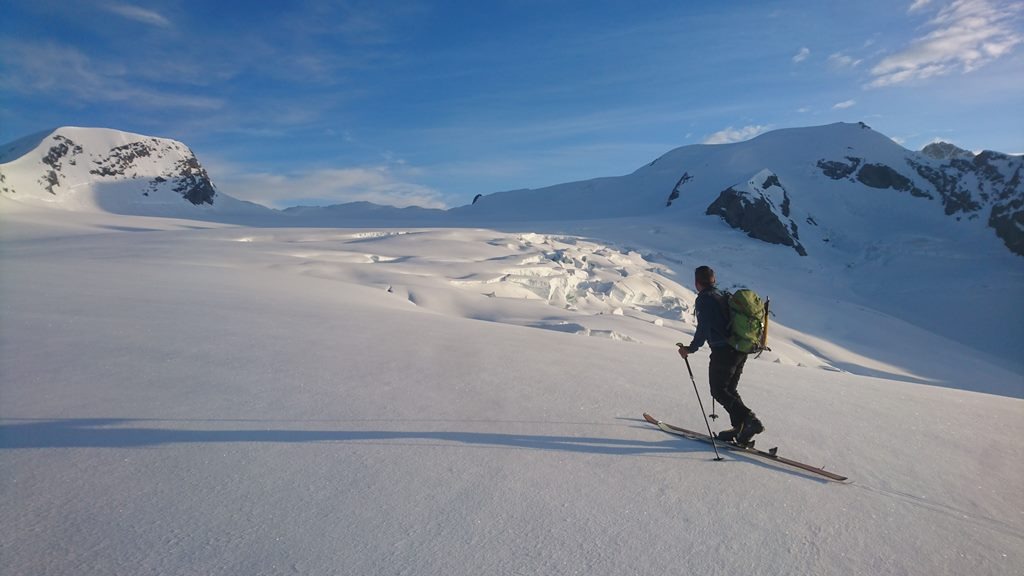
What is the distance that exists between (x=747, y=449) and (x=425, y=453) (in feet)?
8.35

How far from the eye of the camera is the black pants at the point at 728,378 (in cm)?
488

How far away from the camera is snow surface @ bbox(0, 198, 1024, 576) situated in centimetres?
317

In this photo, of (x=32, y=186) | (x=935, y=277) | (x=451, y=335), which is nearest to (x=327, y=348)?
(x=451, y=335)

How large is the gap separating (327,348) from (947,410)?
7011 millimetres

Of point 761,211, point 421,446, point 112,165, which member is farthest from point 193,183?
point 421,446

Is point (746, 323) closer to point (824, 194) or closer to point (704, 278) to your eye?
point (704, 278)

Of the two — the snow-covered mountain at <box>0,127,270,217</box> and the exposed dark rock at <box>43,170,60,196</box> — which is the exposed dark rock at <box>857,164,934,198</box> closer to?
the snow-covered mountain at <box>0,127,270,217</box>

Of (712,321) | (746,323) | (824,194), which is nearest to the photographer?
(746,323)

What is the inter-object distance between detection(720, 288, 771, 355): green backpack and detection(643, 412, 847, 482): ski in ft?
2.53

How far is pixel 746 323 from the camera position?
4.75 meters

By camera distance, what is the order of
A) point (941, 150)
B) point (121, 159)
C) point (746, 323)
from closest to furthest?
1. point (746, 323)
2. point (121, 159)
3. point (941, 150)

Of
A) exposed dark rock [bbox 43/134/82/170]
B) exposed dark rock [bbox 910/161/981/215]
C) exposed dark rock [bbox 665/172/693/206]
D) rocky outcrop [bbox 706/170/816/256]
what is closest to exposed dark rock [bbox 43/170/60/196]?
exposed dark rock [bbox 43/134/82/170]

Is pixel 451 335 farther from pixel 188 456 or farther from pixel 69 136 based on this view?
pixel 69 136

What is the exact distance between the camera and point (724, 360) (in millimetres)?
4895
